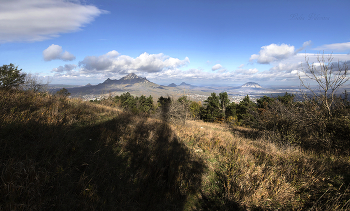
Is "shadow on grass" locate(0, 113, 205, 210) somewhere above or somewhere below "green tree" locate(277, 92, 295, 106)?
below

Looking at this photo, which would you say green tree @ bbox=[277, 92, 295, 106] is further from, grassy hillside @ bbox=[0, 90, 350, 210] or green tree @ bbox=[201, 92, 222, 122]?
green tree @ bbox=[201, 92, 222, 122]

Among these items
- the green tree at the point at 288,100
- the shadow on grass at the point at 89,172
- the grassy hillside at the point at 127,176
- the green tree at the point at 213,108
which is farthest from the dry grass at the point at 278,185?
the green tree at the point at 213,108

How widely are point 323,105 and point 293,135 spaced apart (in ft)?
7.19

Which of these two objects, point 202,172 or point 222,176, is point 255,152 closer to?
point 222,176

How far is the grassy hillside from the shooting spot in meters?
2.60

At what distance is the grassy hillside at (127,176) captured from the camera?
260cm

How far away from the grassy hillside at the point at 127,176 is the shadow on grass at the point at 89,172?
0.02m

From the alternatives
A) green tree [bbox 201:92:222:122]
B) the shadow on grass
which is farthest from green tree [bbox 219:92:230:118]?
the shadow on grass

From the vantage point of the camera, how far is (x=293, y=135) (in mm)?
8000

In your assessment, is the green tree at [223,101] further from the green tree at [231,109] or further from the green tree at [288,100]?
the green tree at [288,100]

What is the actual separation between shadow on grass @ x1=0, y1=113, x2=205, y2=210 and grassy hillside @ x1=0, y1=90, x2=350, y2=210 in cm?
2

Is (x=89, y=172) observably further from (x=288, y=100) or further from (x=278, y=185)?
(x=288, y=100)

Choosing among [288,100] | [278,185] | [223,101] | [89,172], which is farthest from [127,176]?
[223,101]

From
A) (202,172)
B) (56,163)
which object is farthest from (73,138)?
(202,172)
